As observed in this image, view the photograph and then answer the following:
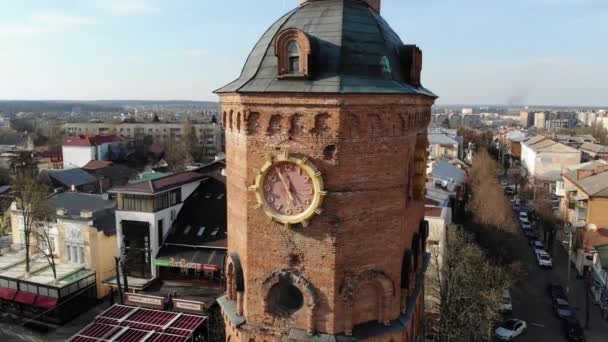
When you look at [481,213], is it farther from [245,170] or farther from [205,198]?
[245,170]

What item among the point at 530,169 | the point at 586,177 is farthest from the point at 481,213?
the point at 530,169

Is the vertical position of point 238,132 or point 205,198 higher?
point 238,132

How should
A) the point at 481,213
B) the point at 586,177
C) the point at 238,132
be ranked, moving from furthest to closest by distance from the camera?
the point at 586,177 < the point at 481,213 < the point at 238,132

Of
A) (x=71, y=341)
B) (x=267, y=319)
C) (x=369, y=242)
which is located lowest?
(x=71, y=341)

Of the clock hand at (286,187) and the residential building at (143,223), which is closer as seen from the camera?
the clock hand at (286,187)

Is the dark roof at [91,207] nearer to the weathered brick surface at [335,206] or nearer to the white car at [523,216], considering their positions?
the weathered brick surface at [335,206]

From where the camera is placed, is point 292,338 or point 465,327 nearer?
point 292,338

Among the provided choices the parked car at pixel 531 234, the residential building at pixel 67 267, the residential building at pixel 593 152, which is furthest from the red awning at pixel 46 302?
the residential building at pixel 593 152
